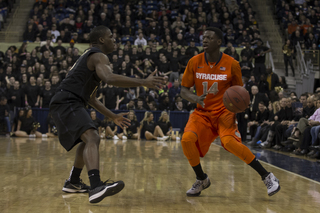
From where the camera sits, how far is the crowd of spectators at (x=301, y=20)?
17.7 m

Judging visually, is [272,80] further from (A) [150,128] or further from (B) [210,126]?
(B) [210,126]

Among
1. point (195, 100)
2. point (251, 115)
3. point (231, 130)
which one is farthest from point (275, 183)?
point (251, 115)

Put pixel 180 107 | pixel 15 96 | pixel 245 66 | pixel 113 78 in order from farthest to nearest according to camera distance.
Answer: pixel 245 66, pixel 180 107, pixel 15 96, pixel 113 78

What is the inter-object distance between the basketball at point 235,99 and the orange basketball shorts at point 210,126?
0.75ft

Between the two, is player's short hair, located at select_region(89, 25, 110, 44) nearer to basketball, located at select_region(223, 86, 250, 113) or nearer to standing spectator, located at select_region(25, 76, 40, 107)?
basketball, located at select_region(223, 86, 250, 113)

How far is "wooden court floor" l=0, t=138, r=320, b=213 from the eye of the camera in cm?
363

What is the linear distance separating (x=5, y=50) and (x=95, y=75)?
14898mm

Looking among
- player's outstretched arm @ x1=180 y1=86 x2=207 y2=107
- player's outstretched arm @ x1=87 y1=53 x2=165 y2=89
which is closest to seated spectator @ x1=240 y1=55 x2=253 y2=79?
player's outstretched arm @ x1=180 y1=86 x2=207 y2=107

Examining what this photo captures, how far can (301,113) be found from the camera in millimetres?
10164

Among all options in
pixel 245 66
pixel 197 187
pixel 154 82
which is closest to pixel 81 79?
pixel 154 82

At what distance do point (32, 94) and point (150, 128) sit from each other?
474 cm

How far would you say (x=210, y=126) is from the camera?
175 inches

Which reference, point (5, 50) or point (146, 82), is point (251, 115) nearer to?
point (146, 82)

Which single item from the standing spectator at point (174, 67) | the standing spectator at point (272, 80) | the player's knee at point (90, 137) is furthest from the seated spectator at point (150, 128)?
the player's knee at point (90, 137)
